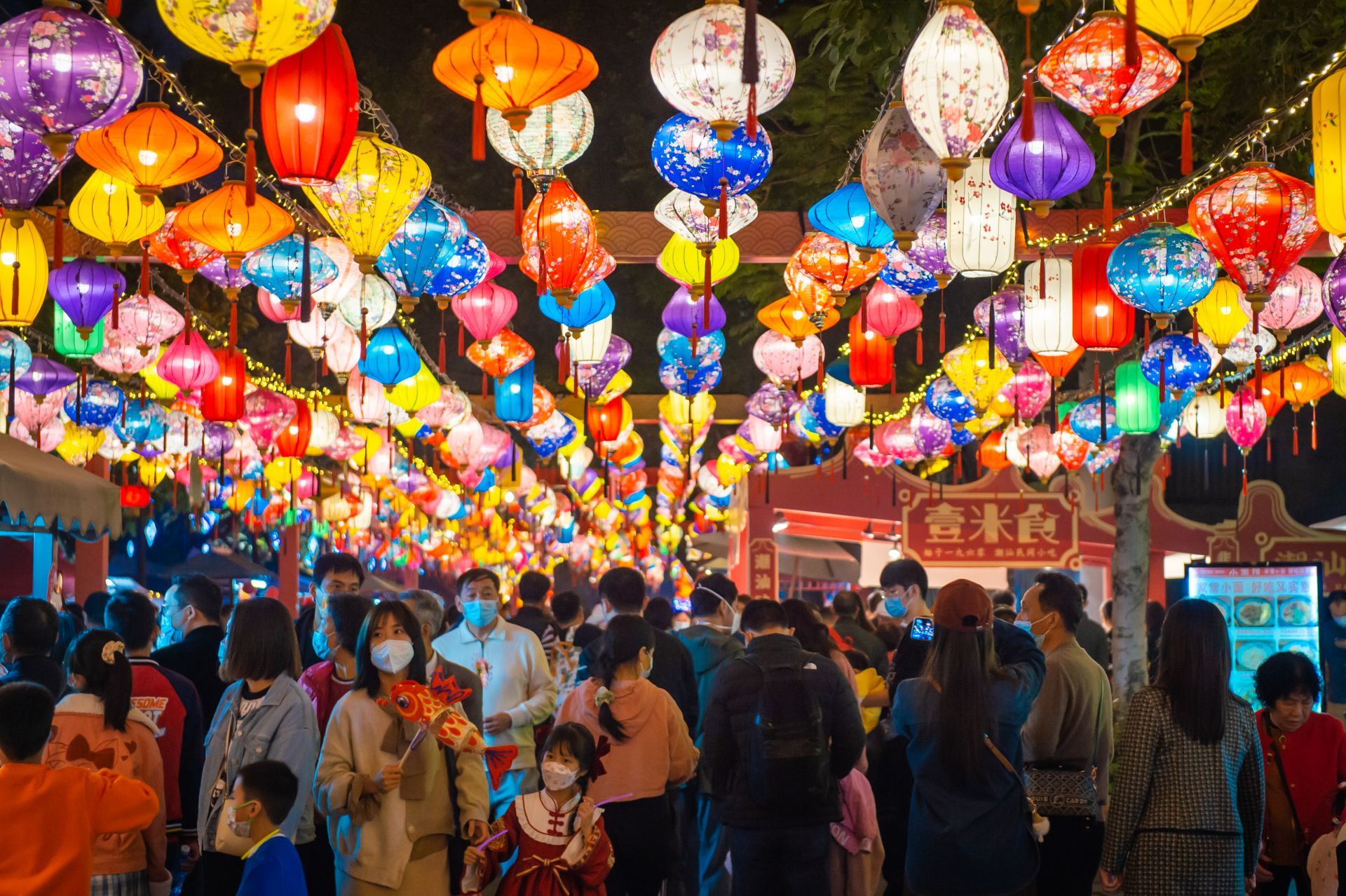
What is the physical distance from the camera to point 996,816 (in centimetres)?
452

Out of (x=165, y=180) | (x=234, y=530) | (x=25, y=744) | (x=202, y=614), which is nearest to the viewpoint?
(x=25, y=744)

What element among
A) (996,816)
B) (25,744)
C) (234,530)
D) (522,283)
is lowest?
(996,816)

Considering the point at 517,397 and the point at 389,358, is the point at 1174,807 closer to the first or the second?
the point at 389,358

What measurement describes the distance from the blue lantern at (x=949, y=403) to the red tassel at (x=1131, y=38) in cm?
614

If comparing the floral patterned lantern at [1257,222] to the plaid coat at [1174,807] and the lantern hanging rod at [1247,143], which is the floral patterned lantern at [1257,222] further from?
the plaid coat at [1174,807]

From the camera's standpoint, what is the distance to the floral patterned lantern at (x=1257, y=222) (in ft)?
18.9

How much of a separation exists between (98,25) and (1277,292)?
19.4 feet

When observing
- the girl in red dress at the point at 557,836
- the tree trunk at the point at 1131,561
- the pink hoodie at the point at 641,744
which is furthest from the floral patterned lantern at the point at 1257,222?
the tree trunk at the point at 1131,561

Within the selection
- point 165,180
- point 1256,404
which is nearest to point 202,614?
point 165,180

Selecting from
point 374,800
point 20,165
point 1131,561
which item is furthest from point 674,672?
point 1131,561

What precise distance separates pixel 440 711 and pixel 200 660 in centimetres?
181

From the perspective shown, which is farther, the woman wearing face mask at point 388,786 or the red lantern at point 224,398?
the red lantern at point 224,398

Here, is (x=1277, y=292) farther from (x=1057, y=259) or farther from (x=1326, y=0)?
(x=1326, y=0)

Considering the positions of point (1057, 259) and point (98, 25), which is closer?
point (98, 25)
